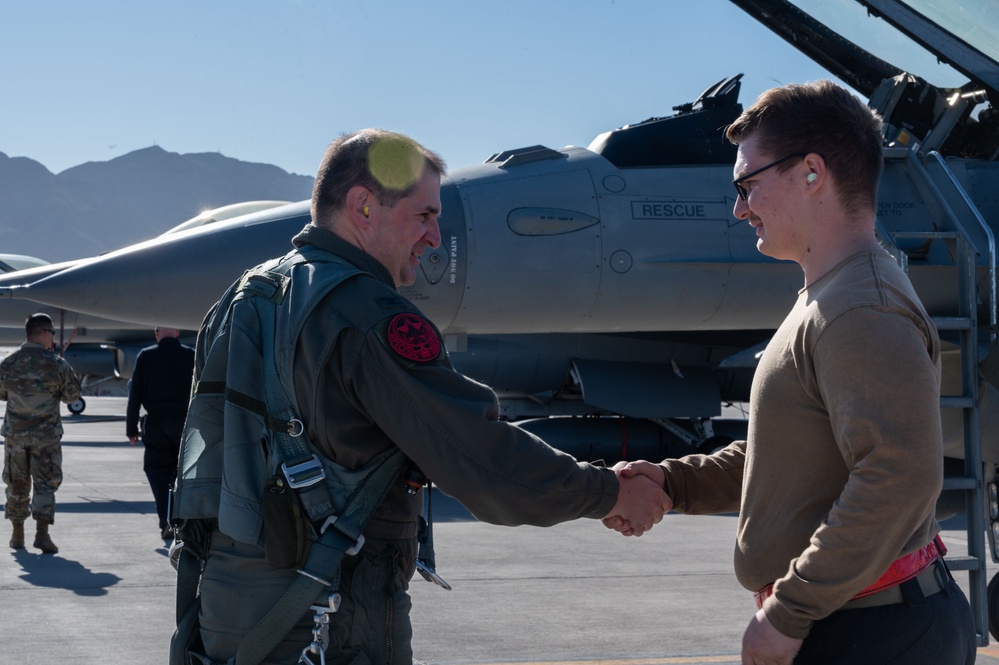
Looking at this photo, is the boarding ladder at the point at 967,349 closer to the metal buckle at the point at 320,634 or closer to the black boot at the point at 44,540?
the metal buckle at the point at 320,634

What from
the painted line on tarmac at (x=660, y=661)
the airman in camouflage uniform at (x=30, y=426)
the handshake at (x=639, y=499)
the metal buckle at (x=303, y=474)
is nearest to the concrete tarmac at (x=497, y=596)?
the painted line on tarmac at (x=660, y=661)

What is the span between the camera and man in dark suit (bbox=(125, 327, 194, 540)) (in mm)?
8062

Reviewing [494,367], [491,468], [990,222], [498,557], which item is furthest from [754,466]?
[494,367]

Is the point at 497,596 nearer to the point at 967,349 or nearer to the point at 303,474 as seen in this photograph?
the point at 967,349

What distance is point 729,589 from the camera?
6777 millimetres

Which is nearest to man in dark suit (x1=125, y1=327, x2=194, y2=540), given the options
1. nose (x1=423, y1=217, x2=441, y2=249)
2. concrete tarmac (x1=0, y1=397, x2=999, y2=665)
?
concrete tarmac (x1=0, y1=397, x2=999, y2=665)

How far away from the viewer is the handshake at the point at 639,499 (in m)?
2.87

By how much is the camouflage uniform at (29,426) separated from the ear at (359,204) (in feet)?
20.8

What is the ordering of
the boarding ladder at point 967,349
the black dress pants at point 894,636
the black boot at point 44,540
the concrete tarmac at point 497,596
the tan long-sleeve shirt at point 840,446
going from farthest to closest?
the black boot at point 44,540 < the concrete tarmac at point 497,596 < the boarding ladder at point 967,349 < the black dress pants at point 894,636 < the tan long-sleeve shirt at point 840,446

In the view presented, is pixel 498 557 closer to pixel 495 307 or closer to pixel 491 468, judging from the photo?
pixel 495 307

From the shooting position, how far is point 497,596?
6477mm

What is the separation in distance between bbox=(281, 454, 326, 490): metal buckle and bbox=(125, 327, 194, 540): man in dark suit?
601cm

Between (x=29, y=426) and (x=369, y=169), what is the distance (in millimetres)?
6622

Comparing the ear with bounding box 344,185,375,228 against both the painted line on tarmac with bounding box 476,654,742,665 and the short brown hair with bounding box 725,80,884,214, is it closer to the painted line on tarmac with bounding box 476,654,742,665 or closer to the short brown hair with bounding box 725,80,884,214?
the short brown hair with bounding box 725,80,884,214
